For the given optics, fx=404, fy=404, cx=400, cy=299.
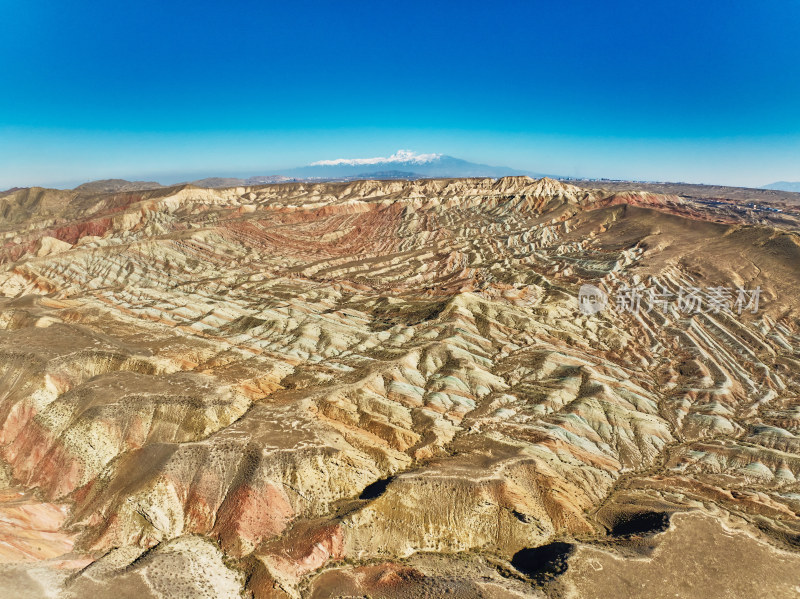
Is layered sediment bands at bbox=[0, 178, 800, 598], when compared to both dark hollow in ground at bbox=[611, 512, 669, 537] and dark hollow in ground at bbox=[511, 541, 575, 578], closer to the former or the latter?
dark hollow in ground at bbox=[611, 512, 669, 537]

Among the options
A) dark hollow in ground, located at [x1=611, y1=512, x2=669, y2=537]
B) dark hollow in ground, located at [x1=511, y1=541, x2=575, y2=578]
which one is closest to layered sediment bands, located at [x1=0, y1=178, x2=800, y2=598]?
dark hollow in ground, located at [x1=611, y1=512, x2=669, y2=537]

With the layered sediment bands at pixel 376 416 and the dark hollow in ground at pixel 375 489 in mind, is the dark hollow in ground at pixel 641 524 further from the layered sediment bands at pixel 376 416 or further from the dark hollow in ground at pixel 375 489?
the dark hollow in ground at pixel 375 489

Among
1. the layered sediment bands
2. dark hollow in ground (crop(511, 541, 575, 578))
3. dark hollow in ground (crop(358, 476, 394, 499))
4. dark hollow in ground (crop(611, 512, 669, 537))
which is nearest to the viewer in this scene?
dark hollow in ground (crop(511, 541, 575, 578))

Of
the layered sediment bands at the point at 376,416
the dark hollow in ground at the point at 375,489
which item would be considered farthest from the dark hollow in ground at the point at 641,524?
the dark hollow in ground at the point at 375,489

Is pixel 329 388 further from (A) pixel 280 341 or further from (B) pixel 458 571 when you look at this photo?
(B) pixel 458 571

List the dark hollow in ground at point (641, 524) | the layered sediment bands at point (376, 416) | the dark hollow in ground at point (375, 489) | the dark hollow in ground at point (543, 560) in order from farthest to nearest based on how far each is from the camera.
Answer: the dark hollow in ground at point (375, 489)
the dark hollow in ground at point (641, 524)
the layered sediment bands at point (376, 416)
the dark hollow in ground at point (543, 560)

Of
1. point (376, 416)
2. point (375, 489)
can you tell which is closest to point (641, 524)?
point (375, 489)

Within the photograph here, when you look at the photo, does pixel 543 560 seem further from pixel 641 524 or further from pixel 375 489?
pixel 375 489
